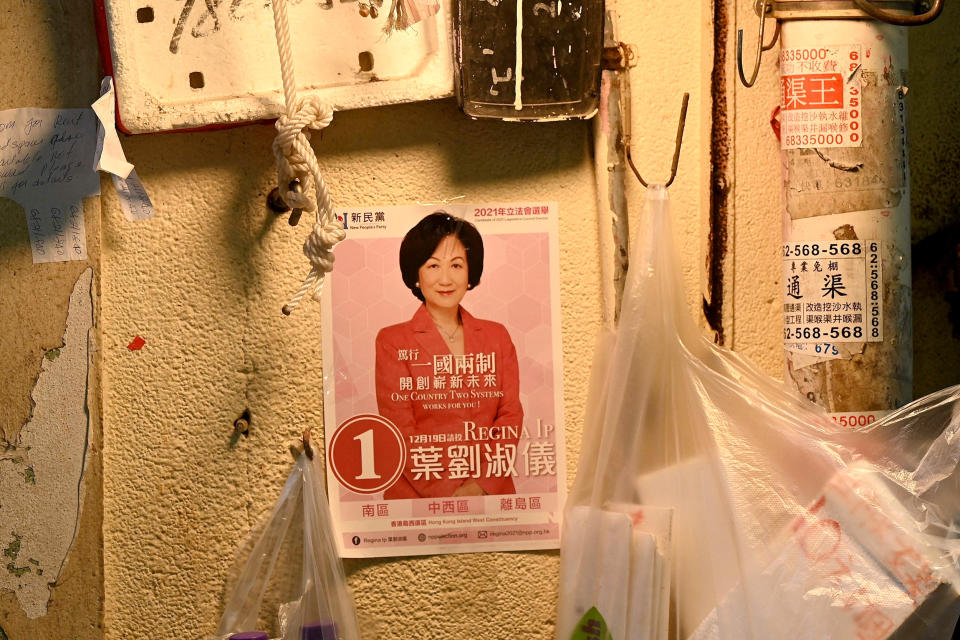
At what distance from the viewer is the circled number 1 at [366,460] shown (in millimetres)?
812

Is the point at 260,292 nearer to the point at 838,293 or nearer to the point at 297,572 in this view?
the point at 297,572

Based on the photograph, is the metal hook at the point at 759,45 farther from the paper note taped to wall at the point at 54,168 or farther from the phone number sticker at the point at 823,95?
the paper note taped to wall at the point at 54,168

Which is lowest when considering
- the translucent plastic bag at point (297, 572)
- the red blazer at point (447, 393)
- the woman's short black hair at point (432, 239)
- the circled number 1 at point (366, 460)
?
the translucent plastic bag at point (297, 572)

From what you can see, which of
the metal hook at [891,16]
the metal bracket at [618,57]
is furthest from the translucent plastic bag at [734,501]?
the metal hook at [891,16]

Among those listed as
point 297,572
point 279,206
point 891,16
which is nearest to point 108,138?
point 279,206

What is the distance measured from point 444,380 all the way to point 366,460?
0.37ft

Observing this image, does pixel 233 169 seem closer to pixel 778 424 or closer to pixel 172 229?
pixel 172 229

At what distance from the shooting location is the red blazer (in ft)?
2.67

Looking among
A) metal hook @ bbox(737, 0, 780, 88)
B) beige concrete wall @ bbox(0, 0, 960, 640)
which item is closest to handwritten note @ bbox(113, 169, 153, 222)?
beige concrete wall @ bbox(0, 0, 960, 640)

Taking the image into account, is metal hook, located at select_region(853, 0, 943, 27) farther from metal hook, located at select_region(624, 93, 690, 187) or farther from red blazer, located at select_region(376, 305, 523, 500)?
red blazer, located at select_region(376, 305, 523, 500)

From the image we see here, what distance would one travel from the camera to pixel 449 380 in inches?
32.2

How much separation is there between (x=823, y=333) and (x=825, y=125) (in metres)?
0.20

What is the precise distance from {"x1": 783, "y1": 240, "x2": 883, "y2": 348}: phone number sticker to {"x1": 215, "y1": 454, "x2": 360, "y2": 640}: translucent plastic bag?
1.69 ft

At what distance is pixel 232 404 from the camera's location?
2.68ft
